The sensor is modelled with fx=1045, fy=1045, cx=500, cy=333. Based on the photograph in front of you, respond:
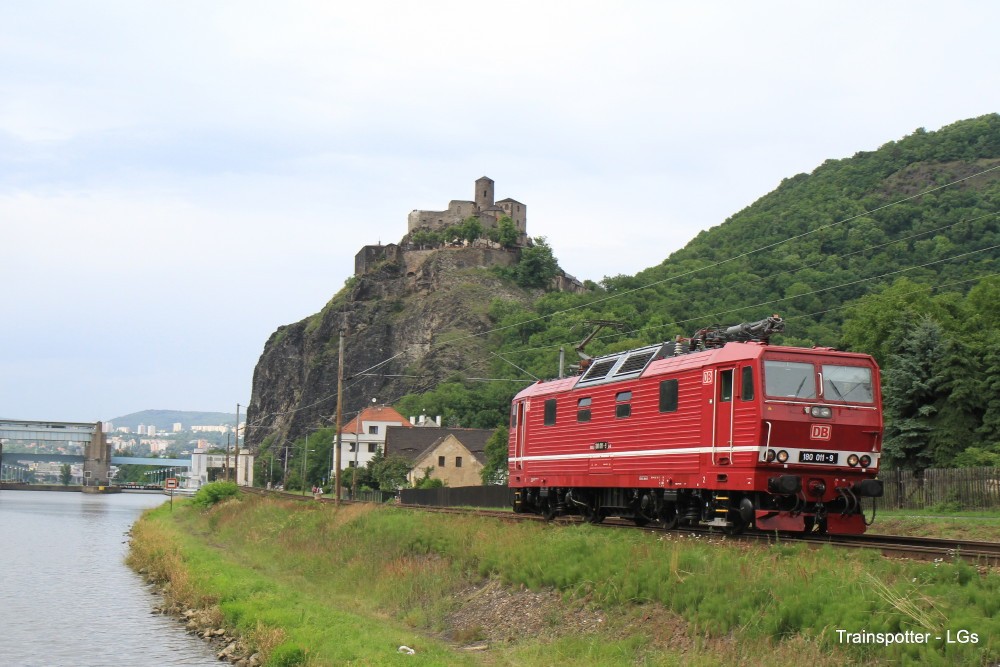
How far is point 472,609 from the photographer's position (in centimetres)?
2283

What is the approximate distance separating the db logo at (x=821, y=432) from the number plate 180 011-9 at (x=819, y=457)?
33 centimetres

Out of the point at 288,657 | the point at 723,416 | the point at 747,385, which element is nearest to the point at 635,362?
the point at 723,416

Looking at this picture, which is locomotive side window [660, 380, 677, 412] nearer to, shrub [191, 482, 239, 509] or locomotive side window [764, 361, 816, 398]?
locomotive side window [764, 361, 816, 398]

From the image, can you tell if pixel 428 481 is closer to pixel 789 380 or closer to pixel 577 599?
pixel 789 380

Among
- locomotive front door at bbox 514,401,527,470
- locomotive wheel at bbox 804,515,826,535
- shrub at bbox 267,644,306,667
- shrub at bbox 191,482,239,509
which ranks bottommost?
shrub at bbox 191,482,239,509

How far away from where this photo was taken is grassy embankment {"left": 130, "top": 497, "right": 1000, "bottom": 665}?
43.1 feet

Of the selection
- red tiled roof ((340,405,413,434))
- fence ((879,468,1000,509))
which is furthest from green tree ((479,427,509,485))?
Result: red tiled roof ((340,405,413,434))

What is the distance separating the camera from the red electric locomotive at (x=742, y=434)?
69.7 feet

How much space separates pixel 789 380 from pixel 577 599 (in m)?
6.42

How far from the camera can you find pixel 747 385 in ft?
71.4

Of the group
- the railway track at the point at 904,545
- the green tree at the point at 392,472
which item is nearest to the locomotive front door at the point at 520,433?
the railway track at the point at 904,545

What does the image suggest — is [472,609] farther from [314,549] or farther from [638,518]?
[314,549]

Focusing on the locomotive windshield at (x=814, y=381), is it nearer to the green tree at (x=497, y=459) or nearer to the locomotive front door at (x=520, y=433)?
the locomotive front door at (x=520, y=433)

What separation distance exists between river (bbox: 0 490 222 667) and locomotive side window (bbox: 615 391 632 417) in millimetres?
11593
